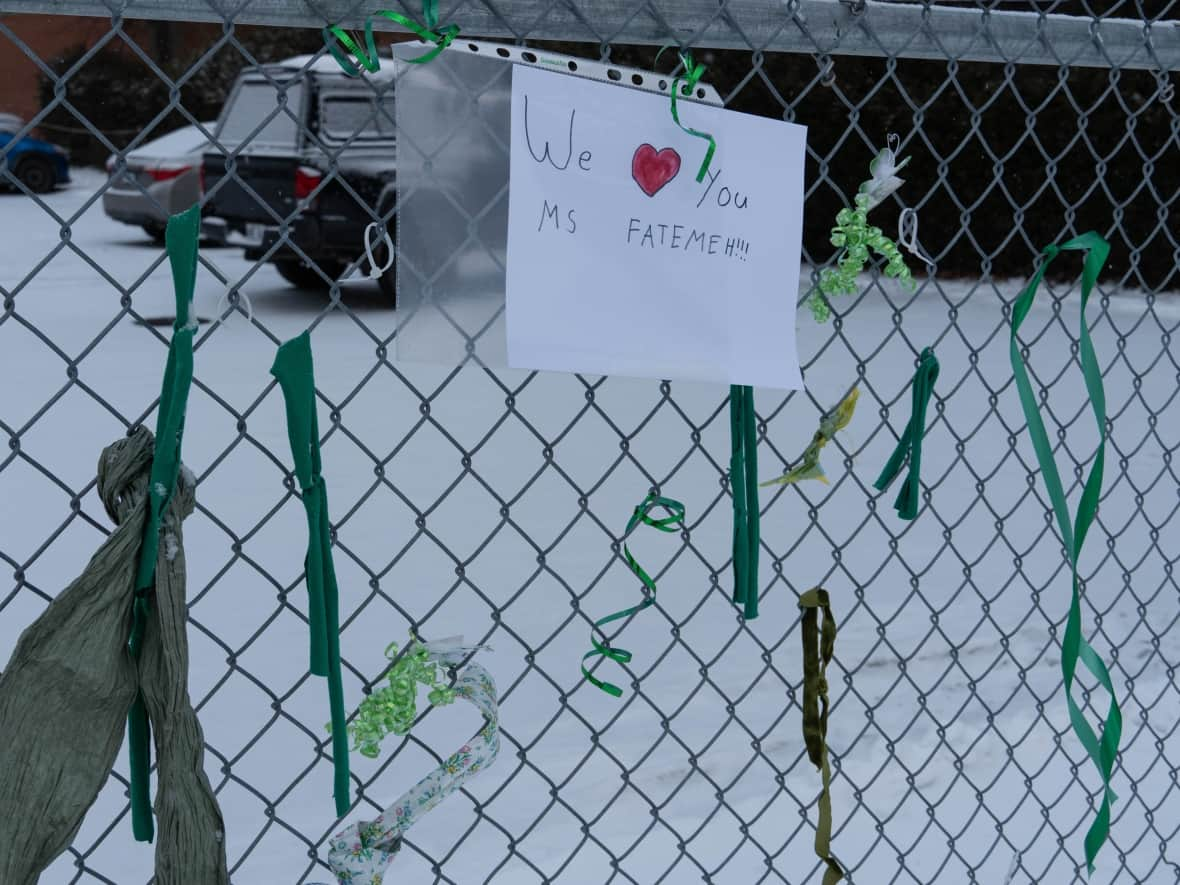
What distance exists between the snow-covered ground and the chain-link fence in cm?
1

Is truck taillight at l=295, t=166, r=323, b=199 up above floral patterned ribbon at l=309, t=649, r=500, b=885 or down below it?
below

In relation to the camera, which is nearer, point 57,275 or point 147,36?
point 57,275

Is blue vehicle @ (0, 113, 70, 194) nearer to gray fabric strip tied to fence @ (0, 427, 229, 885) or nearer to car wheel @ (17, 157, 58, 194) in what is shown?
car wheel @ (17, 157, 58, 194)

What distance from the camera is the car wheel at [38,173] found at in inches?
580

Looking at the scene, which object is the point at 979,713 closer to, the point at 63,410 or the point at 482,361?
the point at 482,361

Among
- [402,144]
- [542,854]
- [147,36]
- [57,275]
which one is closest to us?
[402,144]

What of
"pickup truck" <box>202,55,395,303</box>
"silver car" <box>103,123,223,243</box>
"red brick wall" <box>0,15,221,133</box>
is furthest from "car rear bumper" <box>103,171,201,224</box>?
"red brick wall" <box>0,15,221,133</box>

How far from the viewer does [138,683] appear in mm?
1004

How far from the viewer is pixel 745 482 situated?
1389mm

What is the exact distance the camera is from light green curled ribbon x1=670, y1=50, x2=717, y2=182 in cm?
121

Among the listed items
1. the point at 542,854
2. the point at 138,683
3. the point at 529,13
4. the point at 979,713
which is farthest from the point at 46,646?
the point at 979,713

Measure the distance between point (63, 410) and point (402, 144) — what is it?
4.94 metres

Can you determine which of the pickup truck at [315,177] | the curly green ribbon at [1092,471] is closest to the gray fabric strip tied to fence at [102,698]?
the curly green ribbon at [1092,471]

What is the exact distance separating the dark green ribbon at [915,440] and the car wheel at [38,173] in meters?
15.2
